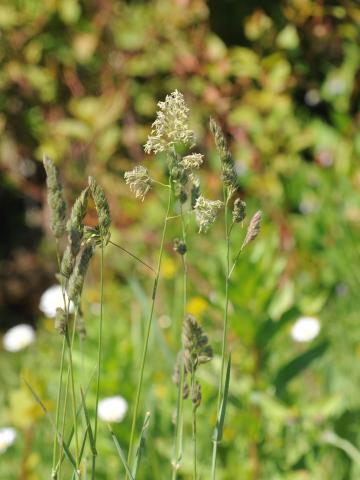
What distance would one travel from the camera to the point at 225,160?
0.97m

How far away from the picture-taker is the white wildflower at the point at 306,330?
249 centimetres

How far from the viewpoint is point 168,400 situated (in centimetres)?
214

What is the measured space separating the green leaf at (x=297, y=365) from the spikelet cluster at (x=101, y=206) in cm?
111

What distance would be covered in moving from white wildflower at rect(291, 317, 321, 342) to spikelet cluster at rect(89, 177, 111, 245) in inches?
63.0

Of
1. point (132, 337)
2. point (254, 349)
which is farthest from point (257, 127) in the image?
point (254, 349)

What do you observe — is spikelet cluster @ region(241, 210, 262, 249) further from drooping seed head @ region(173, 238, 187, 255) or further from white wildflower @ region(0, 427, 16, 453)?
white wildflower @ region(0, 427, 16, 453)

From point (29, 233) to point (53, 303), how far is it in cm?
291

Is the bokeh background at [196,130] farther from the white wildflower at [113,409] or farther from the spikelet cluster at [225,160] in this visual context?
the spikelet cluster at [225,160]

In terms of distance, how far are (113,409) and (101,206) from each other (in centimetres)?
109

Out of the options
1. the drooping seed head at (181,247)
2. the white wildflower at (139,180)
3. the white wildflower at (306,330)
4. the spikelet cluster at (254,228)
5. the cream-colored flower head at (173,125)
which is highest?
the white wildflower at (306,330)

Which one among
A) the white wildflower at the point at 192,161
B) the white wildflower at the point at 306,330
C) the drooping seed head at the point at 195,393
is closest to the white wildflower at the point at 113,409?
the white wildflower at the point at 306,330

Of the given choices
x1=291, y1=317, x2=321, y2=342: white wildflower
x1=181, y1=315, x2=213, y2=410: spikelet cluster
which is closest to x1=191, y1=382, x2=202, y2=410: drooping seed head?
x1=181, y1=315, x2=213, y2=410: spikelet cluster

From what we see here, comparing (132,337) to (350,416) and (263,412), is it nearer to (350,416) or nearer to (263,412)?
(263,412)

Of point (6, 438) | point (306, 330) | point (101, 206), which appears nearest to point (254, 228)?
point (101, 206)
